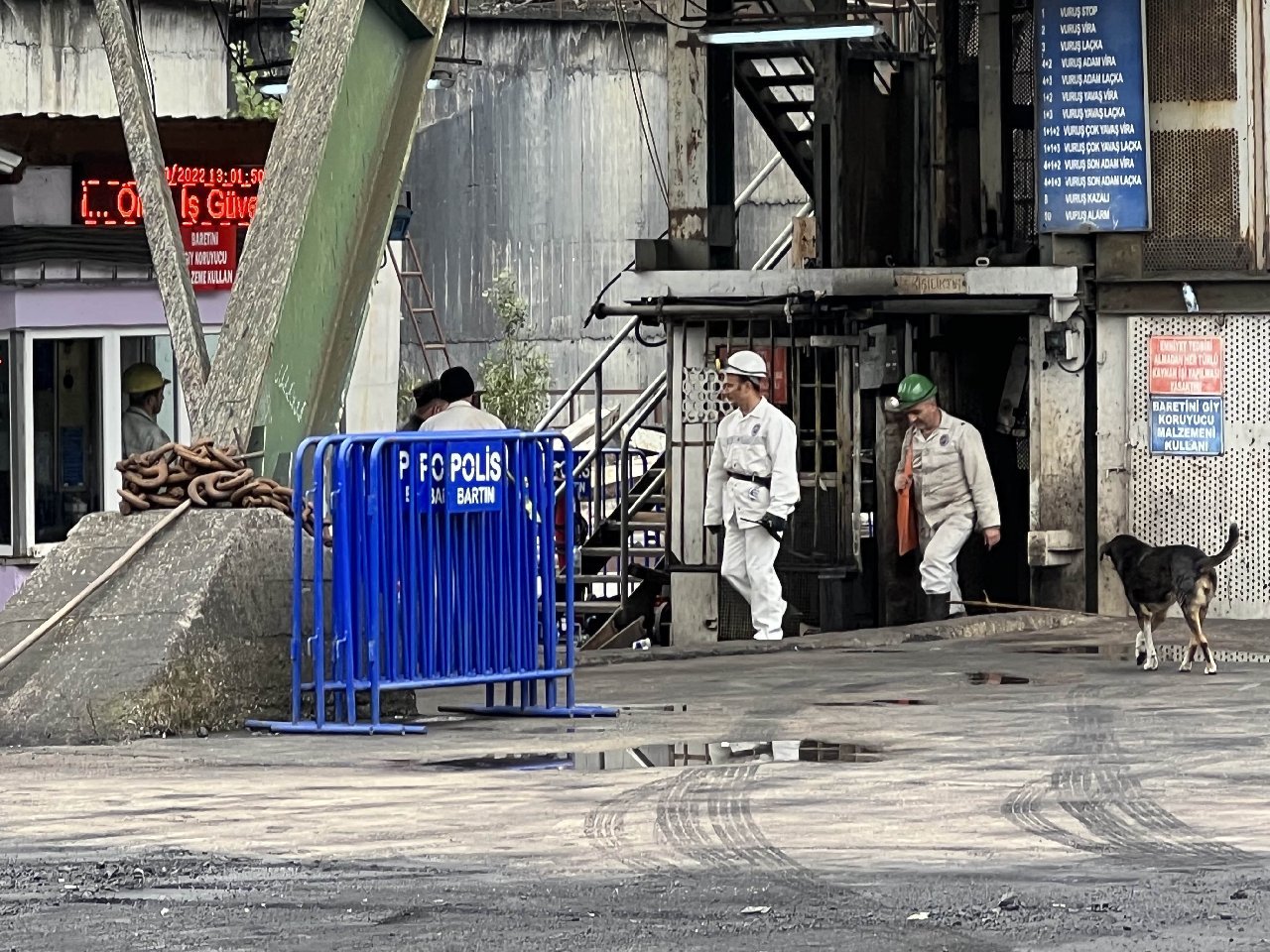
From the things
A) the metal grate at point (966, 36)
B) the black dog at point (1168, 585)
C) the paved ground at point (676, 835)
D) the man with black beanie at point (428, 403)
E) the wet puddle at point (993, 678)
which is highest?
the metal grate at point (966, 36)

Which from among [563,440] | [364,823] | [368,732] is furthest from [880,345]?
[364,823]

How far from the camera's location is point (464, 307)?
43250 mm

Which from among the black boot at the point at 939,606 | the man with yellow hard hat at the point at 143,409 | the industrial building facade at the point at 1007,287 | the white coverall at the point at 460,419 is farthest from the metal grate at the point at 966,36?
the man with yellow hard hat at the point at 143,409

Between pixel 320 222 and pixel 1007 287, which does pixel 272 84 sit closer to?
pixel 1007 287

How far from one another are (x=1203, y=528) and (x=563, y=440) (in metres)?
8.84

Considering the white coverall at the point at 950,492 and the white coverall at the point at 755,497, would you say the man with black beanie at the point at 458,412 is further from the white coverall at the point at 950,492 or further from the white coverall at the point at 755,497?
the white coverall at the point at 950,492

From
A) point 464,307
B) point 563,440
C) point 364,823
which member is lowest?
point 364,823

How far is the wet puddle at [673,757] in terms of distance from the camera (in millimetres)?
10102

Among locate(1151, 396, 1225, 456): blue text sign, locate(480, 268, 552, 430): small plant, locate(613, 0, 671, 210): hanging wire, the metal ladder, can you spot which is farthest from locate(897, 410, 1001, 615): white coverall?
the metal ladder

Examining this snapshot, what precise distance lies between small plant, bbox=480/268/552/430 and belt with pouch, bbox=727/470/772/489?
1971 cm

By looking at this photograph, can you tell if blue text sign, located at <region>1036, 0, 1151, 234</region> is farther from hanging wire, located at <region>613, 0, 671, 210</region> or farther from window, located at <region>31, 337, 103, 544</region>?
hanging wire, located at <region>613, 0, 671, 210</region>

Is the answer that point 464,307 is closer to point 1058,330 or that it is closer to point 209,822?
point 1058,330

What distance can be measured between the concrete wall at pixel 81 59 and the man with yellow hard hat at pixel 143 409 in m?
17.7

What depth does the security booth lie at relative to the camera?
66.2 ft
